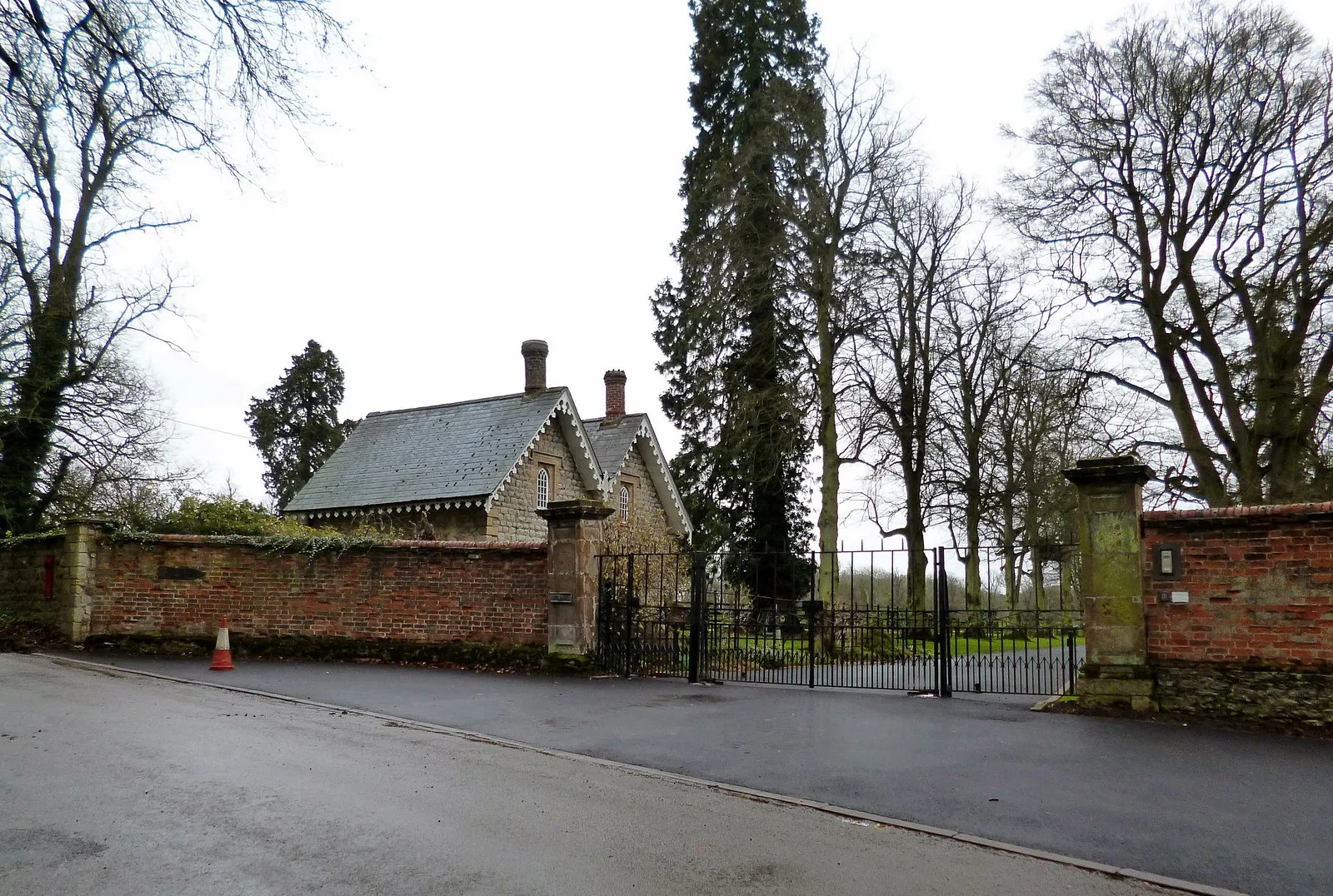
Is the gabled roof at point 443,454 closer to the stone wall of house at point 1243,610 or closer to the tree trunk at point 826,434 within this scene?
the tree trunk at point 826,434

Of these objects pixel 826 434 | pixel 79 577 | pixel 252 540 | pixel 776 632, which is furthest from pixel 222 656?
pixel 826 434

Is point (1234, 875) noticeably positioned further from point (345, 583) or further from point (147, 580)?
point (147, 580)

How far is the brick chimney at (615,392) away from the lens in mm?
36406

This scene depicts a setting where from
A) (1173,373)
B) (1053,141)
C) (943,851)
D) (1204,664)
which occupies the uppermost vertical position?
(1053,141)

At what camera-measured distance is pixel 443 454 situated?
2919cm

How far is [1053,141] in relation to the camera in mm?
20156

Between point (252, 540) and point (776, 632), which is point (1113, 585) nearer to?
point (776, 632)

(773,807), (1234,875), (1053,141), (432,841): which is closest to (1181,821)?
(1234,875)

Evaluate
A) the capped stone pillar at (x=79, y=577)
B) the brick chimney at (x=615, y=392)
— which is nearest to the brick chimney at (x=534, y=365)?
the brick chimney at (x=615, y=392)

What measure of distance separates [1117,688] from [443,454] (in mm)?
22637

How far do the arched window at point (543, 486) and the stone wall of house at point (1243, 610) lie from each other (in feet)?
68.9

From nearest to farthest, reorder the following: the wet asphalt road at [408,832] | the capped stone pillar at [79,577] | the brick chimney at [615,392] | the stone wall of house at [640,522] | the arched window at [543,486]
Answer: the wet asphalt road at [408,832] < the capped stone pillar at [79,577] < the stone wall of house at [640,522] < the arched window at [543,486] < the brick chimney at [615,392]

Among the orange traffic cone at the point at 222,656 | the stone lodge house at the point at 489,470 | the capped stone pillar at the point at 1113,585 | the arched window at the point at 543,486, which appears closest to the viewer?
the capped stone pillar at the point at 1113,585

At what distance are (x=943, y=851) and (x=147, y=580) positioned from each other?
1450 cm
